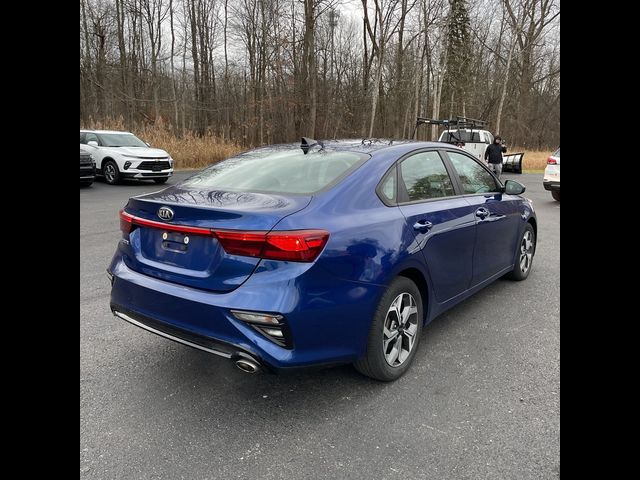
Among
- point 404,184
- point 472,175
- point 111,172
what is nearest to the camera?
point 404,184

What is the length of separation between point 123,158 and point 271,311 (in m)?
13.8

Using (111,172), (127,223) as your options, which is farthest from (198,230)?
(111,172)

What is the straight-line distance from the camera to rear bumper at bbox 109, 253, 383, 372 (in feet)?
7.73

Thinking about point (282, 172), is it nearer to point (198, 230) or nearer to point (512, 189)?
point (198, 230)

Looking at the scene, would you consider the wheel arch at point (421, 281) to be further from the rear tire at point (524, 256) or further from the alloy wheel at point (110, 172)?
the alloy wheel at point (110, 172)

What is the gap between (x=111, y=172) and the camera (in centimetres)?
1477

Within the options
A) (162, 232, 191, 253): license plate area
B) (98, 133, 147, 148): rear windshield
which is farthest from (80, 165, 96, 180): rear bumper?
(162, 232, 191, 253): license plate area

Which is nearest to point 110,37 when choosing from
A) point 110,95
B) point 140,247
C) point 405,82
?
point 110,95

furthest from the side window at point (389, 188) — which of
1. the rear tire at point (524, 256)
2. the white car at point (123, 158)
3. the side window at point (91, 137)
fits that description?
the side window at point (91, 137)

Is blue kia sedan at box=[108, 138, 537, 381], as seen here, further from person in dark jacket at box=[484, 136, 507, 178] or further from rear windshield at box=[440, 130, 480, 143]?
rear windshield at box=[440, 130, 480, 143]

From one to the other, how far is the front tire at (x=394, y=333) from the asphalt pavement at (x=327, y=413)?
0.40 feet

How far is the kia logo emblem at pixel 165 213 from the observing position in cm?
268

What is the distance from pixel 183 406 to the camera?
273 centimetres
